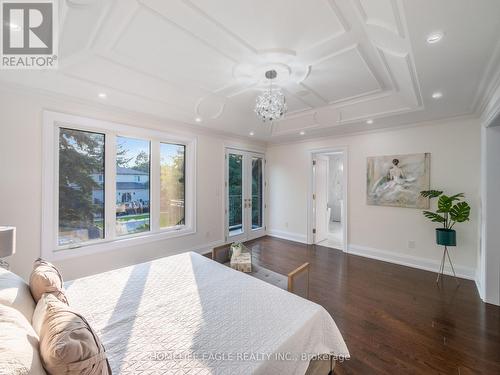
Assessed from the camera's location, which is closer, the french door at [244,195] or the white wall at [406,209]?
the white wall at [406,209]

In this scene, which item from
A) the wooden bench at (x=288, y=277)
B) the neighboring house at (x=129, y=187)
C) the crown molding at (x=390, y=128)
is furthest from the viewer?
the crown molding at (x=390, y=128)

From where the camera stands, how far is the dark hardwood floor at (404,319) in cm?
181

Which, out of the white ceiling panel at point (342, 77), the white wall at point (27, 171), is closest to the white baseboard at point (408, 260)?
the white ceiling panel at point (342, 77)

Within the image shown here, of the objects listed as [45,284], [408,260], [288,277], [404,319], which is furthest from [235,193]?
[45,284]

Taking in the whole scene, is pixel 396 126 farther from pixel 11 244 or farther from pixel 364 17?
pixel 11 244

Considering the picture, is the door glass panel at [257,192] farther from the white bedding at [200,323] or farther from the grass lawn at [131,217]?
the white bedding at [200,323]

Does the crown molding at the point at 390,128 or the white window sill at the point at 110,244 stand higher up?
the crown molding at the point at 390,128

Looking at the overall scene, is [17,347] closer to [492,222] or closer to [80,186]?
[80,186]

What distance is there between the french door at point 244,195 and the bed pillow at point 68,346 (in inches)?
158

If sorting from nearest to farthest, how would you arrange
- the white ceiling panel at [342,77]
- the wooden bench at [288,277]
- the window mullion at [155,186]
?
→ the wooden bench at [288,277]
the white ceiling panel at [342,77]
the window mullion at [155,186]

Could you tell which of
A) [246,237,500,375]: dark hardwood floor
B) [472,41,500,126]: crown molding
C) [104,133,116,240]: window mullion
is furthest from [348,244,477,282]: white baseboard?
[104,133,116,240]: window mullion

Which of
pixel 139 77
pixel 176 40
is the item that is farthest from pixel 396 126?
pixel 139 77

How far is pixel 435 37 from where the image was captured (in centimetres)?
164

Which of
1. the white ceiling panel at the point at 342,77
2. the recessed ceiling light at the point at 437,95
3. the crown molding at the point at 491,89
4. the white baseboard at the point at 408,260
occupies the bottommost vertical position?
the white baseboard at the point at 408,260
